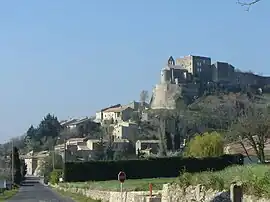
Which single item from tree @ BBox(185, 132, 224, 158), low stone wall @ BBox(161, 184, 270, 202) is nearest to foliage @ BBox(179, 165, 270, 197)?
Result: low stone wall @ BBox(161, 184, 270, 202)

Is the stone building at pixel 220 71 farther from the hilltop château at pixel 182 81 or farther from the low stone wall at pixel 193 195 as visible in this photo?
the low stone wall at pixel 193 195

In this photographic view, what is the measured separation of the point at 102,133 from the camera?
161250mm

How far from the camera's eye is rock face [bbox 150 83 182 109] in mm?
180625

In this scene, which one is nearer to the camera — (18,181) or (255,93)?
(18,181)

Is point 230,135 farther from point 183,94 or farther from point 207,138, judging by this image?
point 183,94

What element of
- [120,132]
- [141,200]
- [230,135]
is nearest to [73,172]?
[230,135]

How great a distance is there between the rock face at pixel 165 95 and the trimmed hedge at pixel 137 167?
105 metres

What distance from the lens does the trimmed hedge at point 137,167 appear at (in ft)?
229

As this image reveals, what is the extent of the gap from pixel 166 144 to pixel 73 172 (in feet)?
136

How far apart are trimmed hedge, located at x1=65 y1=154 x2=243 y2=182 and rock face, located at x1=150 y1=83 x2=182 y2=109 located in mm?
104595

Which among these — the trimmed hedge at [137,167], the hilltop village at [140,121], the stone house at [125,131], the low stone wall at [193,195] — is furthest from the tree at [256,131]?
the stone house at [125,131]

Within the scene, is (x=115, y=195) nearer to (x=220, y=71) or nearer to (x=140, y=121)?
(x=140, y=121)

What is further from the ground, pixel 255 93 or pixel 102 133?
pixel 255 93

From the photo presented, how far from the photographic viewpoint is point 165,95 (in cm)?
18350
